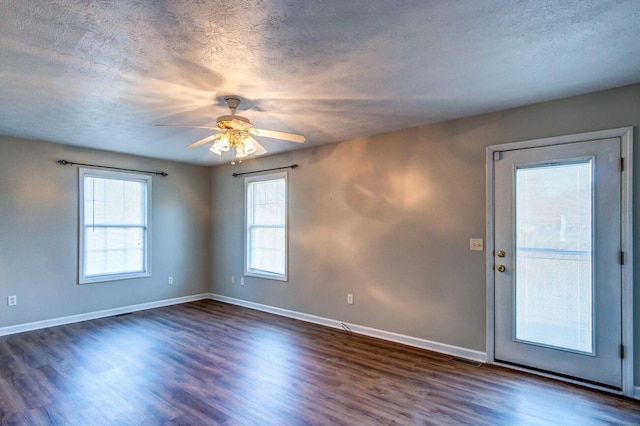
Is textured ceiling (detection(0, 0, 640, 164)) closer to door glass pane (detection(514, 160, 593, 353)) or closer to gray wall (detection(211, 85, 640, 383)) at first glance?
gray wall (detection(211, 85, 640, 383))

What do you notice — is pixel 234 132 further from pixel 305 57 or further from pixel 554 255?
pixel 554 255

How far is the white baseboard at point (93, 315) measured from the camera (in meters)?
4.43

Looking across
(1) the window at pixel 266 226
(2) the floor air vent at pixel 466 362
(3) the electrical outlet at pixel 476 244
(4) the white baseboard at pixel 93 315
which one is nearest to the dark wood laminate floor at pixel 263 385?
(2) the floor air vent at pixel 466 362

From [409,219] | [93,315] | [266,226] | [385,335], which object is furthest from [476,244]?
[93,315]

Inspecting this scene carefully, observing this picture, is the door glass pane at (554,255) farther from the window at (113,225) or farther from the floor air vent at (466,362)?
the window at (113,225)

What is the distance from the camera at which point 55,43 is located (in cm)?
216

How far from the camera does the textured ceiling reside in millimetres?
1858

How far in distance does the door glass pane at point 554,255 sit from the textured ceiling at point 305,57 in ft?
2.48

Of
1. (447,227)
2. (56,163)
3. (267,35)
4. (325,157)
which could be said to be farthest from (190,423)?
(56,163)

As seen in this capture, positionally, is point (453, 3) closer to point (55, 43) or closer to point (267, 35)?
point (267, 35)

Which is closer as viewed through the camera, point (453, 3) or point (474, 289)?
point (453, 3)

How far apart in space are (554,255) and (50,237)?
5908mm

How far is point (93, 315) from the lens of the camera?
201 inches

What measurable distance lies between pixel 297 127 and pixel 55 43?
2294 millimetres
